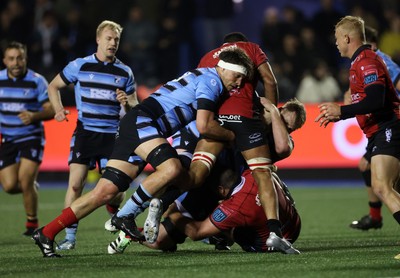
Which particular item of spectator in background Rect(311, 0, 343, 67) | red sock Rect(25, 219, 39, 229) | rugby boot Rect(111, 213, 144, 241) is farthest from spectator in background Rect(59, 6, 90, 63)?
rugby boot Rect(111, 213, 144, 241)

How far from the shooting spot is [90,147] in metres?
9.99

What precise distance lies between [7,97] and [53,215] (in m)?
2.28

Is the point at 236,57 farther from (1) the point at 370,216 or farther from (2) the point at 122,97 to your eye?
(1) the point at 370,216

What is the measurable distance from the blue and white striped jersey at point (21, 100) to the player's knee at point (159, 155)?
12.0 feet

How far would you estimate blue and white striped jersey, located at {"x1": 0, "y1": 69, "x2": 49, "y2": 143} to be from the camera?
11523 mm

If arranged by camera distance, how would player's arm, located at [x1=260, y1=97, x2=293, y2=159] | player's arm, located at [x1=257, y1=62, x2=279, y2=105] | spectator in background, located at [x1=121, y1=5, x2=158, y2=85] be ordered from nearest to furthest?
player's arm, located at [x1=260, y1=97, x2=293, y2=159] < player's arm, located at [x1=257, y1=62, x2=279, y2=105] < spectator in background, located at [x1=121, y1=5, x2=158, y2=85]

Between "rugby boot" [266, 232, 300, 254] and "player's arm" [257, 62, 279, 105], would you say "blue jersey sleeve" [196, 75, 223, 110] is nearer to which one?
"player's arm" [257, 62, 279, 105]

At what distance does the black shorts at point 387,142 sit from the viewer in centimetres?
834

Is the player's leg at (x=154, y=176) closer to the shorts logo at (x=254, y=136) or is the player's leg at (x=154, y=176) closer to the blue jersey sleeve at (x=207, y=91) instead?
the blue jersey sleeve at (x=207, y=91)

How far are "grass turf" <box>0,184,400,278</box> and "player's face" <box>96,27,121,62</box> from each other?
2.07 m

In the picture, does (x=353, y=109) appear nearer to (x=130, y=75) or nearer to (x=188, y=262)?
(x=188, y=262)

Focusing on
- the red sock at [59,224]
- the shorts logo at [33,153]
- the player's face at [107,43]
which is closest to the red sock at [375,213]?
the player's face at [107,43]

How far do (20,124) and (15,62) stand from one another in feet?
2.60

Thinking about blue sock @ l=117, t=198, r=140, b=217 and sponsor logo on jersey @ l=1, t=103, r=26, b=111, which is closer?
blue sock @ l=117, t=198, r=140, b=217
